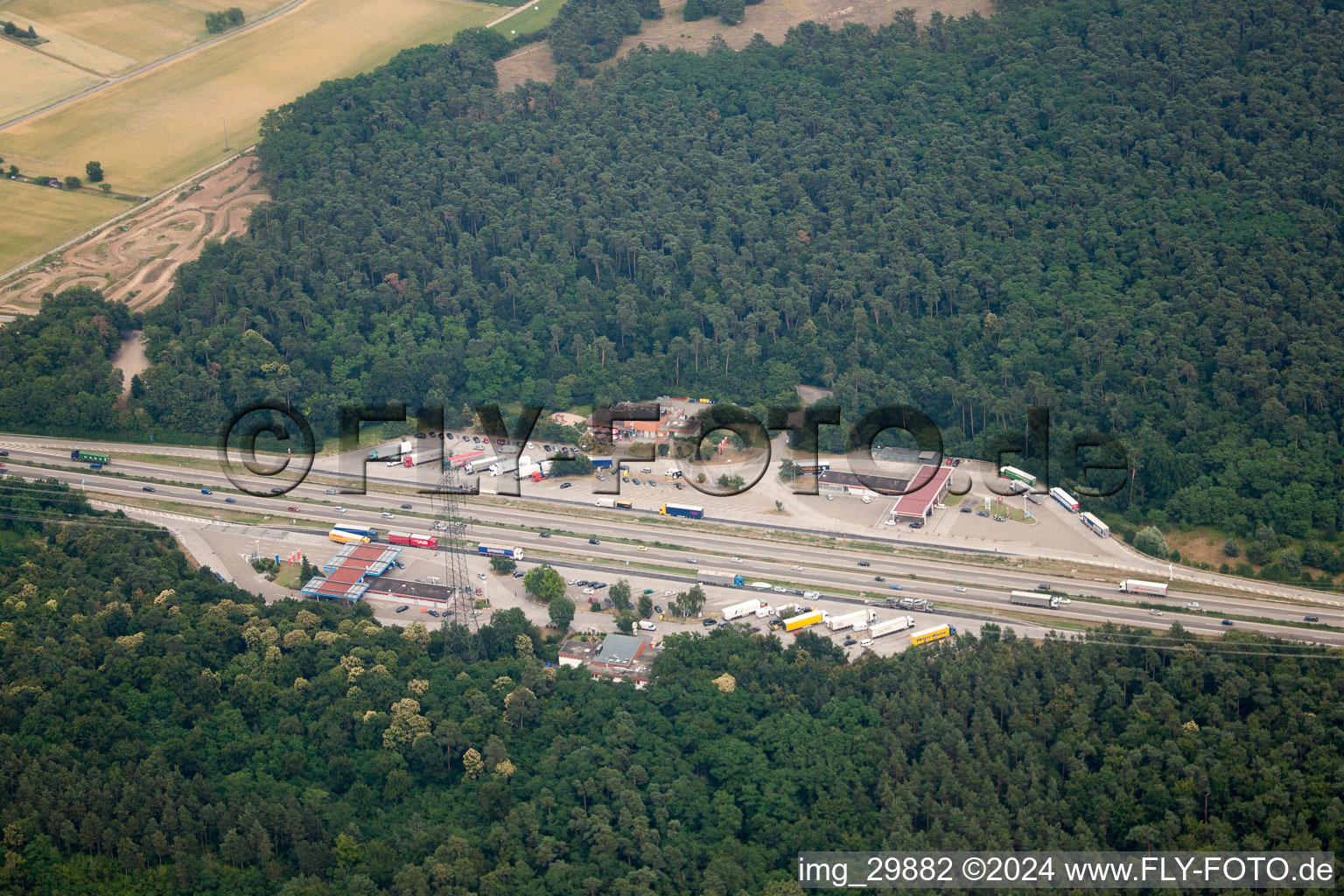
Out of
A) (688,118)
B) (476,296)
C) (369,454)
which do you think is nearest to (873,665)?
(369,454)

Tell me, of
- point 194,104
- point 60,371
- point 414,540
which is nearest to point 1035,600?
point 414,540

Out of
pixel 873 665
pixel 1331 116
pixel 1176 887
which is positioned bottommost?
pixel 1176 887

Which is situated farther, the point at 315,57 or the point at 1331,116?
the point at 315,57

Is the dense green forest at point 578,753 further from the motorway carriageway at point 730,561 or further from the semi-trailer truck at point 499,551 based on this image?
the semi-trailer truck at point 499,551

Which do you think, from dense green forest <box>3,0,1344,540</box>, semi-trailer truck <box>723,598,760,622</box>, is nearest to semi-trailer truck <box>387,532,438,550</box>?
dense green forest <box>3,0,1344,540</box>

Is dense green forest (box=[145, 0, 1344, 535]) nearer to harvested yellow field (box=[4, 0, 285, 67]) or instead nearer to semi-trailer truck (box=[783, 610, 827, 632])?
harvested yellow field (box=[4, 0, 285, 67])

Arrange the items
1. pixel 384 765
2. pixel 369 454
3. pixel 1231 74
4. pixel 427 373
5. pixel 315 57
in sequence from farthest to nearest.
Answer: pixel 315 57, pixel 1231 74, pixel 427 373, pixel 369 454, pixel 384 765

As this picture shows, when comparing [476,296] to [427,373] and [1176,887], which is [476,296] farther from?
[1176,887]
